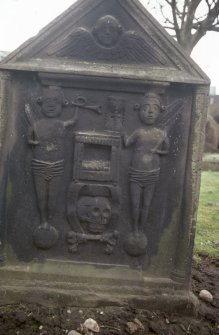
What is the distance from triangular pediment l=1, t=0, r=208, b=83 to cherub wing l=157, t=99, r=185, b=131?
0.78 feet

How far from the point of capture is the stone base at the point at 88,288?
Answer: 318cm

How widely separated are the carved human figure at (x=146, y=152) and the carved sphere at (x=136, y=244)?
233 millimetres

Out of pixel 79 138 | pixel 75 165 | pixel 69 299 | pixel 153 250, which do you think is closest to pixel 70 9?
pixel 79 138

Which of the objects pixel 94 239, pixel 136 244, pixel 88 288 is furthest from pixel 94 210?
pixel 88 288

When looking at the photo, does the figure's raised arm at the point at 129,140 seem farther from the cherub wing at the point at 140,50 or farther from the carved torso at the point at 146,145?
the cherub wing at the point at 140,50

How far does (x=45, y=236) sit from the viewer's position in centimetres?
324

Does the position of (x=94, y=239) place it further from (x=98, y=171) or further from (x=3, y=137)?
(x=3, y=137)

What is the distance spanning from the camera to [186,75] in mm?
3100

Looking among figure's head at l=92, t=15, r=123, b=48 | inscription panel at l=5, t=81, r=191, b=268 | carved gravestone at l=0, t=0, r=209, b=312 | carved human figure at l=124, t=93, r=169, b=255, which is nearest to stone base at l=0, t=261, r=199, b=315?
carved gravestone at l=0, t=0, r=209, b=312

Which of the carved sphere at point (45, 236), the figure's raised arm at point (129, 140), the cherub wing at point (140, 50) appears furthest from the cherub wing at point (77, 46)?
the carved sphere at point (45, 236)

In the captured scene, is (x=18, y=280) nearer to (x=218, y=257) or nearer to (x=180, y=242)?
(x=180, y=242)

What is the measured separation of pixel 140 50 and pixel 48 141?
1069mm

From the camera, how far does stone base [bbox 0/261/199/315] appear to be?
10.4ft

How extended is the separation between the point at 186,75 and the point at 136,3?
0.71m
